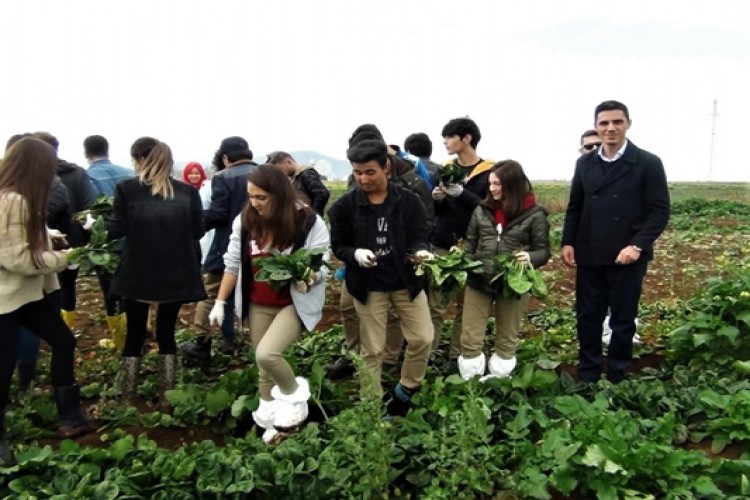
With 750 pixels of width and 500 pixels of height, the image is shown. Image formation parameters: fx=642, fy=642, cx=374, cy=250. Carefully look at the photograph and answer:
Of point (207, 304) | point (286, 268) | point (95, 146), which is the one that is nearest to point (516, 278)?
point (286, 268)

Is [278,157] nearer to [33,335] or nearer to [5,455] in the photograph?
[33,335]

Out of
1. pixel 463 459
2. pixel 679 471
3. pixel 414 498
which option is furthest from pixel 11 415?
pixel 679 471

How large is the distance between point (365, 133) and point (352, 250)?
46.0 inches

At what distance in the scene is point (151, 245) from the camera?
4.06 metres

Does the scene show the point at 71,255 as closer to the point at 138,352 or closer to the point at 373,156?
the point at 138,352

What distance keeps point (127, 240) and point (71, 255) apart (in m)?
0.34

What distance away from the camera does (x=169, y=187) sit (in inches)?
163

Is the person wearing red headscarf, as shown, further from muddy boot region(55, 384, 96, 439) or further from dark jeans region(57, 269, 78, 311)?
muddy boot region(55, 384, 96, 439)

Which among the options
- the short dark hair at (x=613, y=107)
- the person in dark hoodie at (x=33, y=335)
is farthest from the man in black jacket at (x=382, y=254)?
the person in dark hoodie at (x=33, y=335)

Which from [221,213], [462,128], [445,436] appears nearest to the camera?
[445,436]

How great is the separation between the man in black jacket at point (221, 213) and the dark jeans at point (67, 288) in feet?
3.36

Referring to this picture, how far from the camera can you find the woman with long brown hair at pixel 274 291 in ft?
12.1

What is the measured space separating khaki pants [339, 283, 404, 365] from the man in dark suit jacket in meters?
1.32

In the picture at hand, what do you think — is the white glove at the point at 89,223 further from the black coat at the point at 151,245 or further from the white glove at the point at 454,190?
the white glove at the point at 454,190
